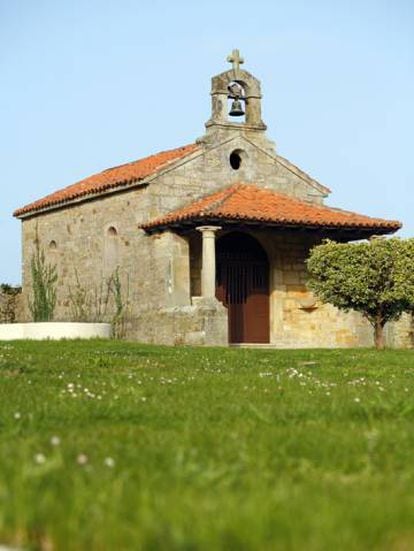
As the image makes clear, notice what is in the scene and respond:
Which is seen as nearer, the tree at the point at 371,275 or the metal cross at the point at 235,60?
the tree at the point at 371,275

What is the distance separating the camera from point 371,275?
25.6 meters

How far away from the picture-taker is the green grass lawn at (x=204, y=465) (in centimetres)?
386

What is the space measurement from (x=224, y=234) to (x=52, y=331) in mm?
7529

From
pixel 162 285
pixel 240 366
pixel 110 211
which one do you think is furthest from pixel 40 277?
pixel 240 366

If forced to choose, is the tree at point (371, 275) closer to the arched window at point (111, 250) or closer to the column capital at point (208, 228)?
the column capital at point (208, 228)

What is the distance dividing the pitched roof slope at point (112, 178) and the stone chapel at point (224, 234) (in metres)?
0.08

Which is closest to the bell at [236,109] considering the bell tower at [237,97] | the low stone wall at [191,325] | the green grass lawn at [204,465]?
the bell tower at [237,97]

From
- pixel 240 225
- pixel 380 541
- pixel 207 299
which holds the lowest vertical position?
pixel 380 541

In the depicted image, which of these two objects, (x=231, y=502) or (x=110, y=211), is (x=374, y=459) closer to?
(x=231, y=502)

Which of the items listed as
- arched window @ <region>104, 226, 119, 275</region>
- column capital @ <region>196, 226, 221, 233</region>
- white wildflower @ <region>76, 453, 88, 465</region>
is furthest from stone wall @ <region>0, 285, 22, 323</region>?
white wildflower @ <region>76, 453, 88, 465</region>

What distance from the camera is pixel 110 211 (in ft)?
103

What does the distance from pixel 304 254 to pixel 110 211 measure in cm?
587

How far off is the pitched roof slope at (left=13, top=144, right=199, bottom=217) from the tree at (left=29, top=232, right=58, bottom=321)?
1.89 metres

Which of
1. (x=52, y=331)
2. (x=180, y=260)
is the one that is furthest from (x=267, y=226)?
(x=52, y=331)
